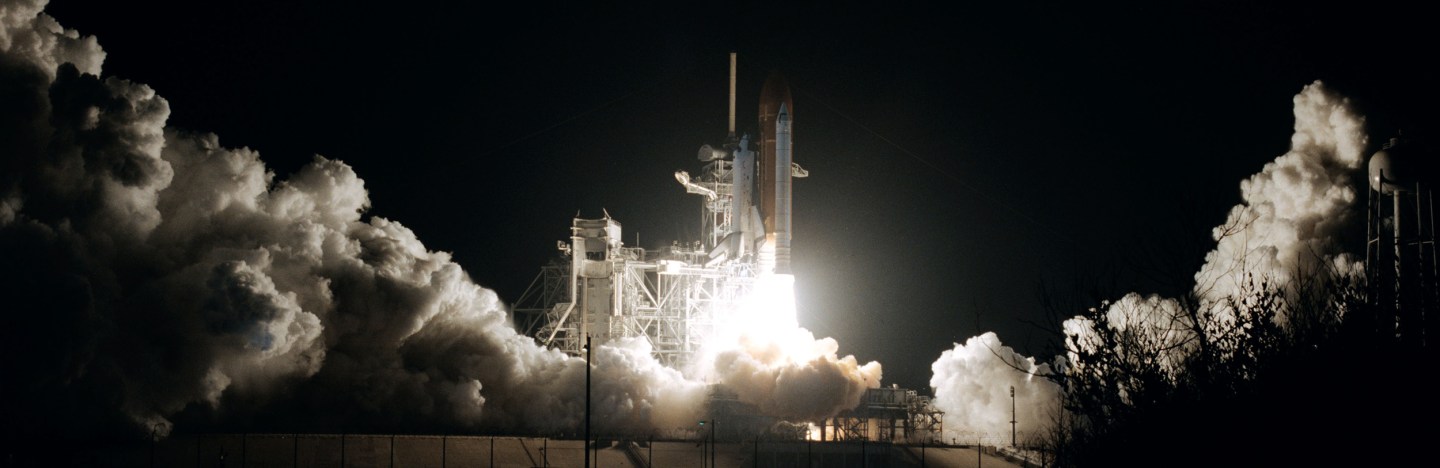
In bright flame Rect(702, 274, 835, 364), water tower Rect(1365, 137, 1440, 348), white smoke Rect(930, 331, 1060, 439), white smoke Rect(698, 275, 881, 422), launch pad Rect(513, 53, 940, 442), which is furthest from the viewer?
white smoke Rect(930, 331, 1060, 439)

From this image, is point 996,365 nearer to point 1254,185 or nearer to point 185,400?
point 1254,185

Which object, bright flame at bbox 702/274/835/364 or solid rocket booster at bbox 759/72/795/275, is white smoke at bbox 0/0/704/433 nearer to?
bright flame at bbox 702/274/835/364

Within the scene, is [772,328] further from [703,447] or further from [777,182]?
[703,447]

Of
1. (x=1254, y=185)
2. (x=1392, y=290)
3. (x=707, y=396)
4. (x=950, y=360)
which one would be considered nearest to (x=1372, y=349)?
(x=1392, y=290)

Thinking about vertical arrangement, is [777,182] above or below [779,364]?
above

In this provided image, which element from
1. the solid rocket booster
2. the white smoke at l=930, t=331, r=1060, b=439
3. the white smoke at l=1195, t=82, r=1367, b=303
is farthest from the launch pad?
the white smoke at l=1195, t=82, r=1367, b=303

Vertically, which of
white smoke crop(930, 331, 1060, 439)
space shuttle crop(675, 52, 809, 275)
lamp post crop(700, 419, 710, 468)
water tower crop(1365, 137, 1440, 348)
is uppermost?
space shuttle crop(675, 52, 809, 275)

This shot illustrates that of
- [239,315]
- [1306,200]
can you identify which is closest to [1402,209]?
[1306,200]

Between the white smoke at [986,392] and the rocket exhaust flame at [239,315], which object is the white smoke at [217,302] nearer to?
the rocket exhaust flame at [239,315]

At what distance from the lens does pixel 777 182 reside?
61562mm

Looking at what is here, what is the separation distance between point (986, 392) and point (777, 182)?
1257 centimetres

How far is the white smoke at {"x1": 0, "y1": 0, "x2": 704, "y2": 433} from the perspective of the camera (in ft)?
143

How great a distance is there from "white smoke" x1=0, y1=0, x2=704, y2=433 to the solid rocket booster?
6259mm

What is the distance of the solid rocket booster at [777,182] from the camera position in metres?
61.5
